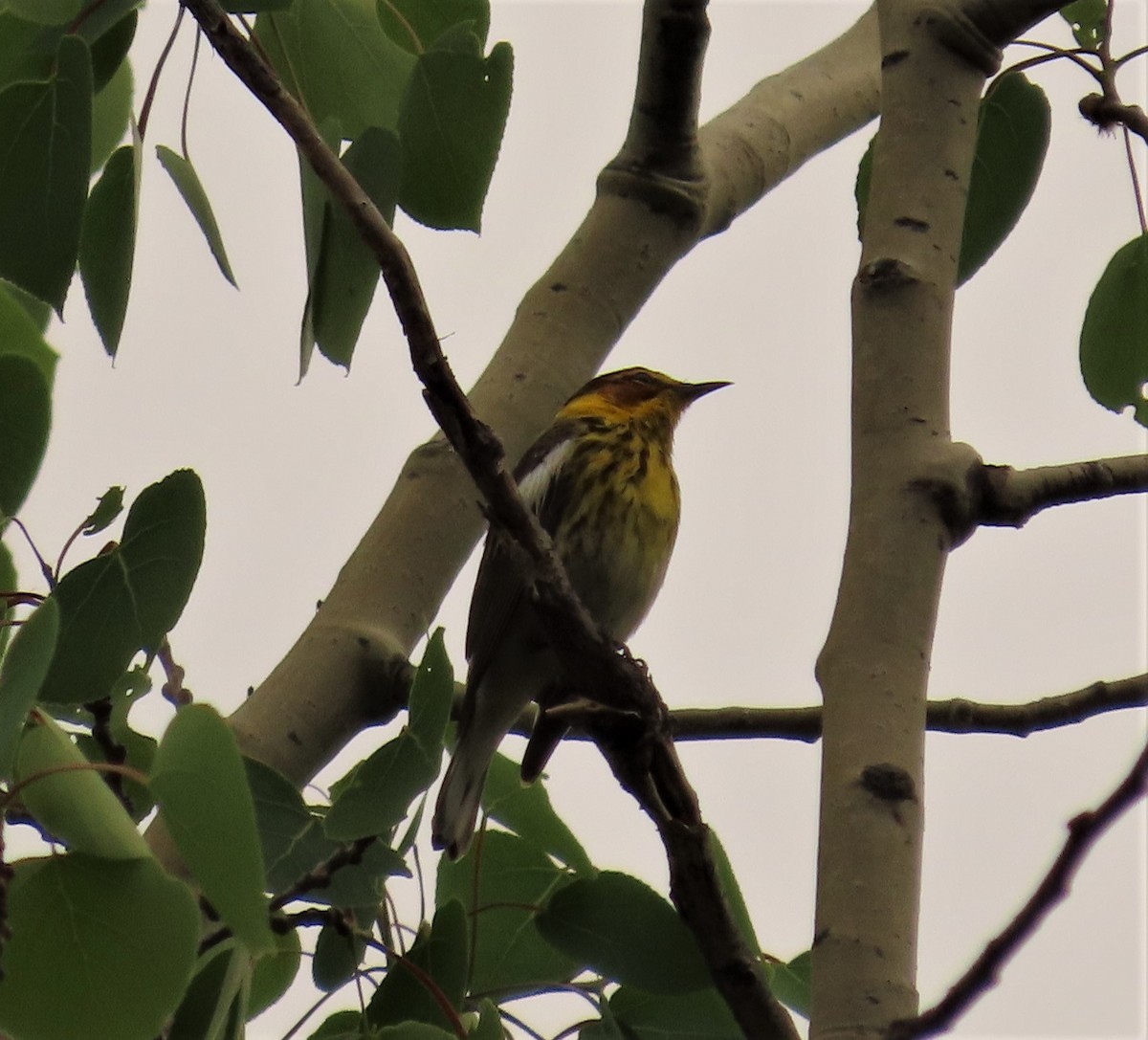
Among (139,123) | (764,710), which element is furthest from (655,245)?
(139,123)

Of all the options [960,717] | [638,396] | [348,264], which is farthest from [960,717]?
[638,396]

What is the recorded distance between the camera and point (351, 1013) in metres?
2.57

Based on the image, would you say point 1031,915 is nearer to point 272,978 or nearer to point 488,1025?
point 488,1025

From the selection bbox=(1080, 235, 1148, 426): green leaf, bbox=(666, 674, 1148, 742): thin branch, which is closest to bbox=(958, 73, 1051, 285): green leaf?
bbox=(1080, 235, 1148, 426): green leaf

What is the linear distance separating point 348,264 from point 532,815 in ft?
3.13

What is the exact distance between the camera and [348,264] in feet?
7.91

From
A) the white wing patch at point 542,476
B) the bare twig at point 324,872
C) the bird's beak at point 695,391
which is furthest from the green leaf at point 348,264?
the bird's beak at point 695,391

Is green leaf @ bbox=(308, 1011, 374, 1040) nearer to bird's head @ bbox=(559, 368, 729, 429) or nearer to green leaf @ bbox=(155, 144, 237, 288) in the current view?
green leaf @ bbox=(155, 144, 237, 288)

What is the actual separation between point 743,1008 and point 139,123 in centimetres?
155

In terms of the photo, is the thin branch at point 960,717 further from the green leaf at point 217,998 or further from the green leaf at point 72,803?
the green leaf at point 72,803

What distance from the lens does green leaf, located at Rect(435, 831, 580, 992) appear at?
2.64 m

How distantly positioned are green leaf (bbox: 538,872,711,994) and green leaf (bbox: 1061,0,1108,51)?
1685 millimetres

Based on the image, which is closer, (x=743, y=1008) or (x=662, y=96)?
(x=743, y=1008)

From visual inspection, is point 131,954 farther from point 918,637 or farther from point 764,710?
point 764,710
